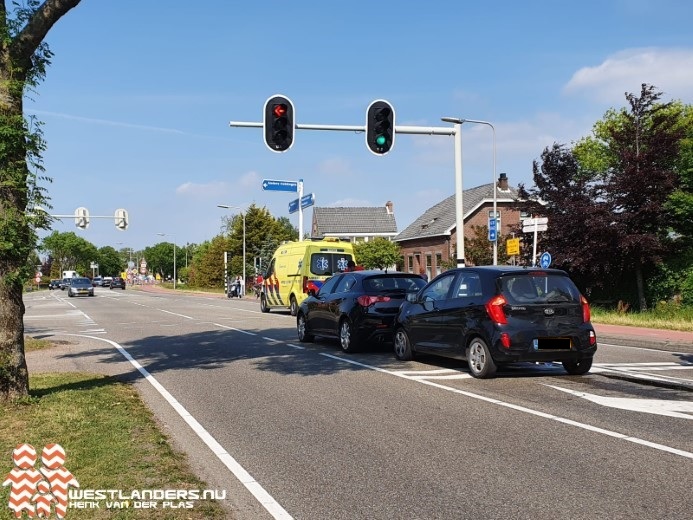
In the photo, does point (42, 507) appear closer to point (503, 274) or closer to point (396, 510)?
point (396, 510)

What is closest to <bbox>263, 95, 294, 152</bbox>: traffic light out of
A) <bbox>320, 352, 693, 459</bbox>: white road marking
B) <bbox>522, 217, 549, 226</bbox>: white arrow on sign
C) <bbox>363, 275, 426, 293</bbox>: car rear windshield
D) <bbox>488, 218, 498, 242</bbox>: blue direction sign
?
<bbox>363, 275, 426, 293</bbox>: car rear windshield

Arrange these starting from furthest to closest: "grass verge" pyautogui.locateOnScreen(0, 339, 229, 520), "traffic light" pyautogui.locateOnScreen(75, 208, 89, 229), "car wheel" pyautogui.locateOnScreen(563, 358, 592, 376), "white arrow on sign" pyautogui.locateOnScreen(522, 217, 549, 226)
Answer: "traffic light" pyautogui.locateOnScreen(75, 208, 89, 229) < "white arrow on sign" pyautogui.locateOnScreen(522, 217, 549, 226) < "car wheel" pyautogui.locateOnScreen(563, 358, 592, 376) < "grass verge" pyautogui.locateOnScreen(0, 339, 229, 520)

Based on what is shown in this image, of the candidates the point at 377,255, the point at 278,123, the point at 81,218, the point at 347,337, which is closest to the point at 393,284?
the point at 347,337

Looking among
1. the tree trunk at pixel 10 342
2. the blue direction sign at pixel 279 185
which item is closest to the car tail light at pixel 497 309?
the tree trunk at pixel 10 342

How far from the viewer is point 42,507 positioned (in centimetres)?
447

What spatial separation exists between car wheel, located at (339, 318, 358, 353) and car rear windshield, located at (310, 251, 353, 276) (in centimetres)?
1097

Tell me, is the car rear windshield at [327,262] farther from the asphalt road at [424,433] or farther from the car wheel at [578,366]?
the car wheel at [578,366]

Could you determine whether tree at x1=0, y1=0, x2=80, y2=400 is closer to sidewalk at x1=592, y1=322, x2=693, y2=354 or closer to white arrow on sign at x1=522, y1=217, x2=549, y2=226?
sidewalk at x1=592, y1=322, x2=693, y2=354

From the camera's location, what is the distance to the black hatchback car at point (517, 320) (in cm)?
949

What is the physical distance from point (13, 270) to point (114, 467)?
11.1 ft

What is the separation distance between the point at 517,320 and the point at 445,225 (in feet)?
150

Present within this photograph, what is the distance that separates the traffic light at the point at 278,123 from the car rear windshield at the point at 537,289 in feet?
25.0

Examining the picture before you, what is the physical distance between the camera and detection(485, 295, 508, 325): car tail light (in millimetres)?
9516

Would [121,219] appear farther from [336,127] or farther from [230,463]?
[230,463]
